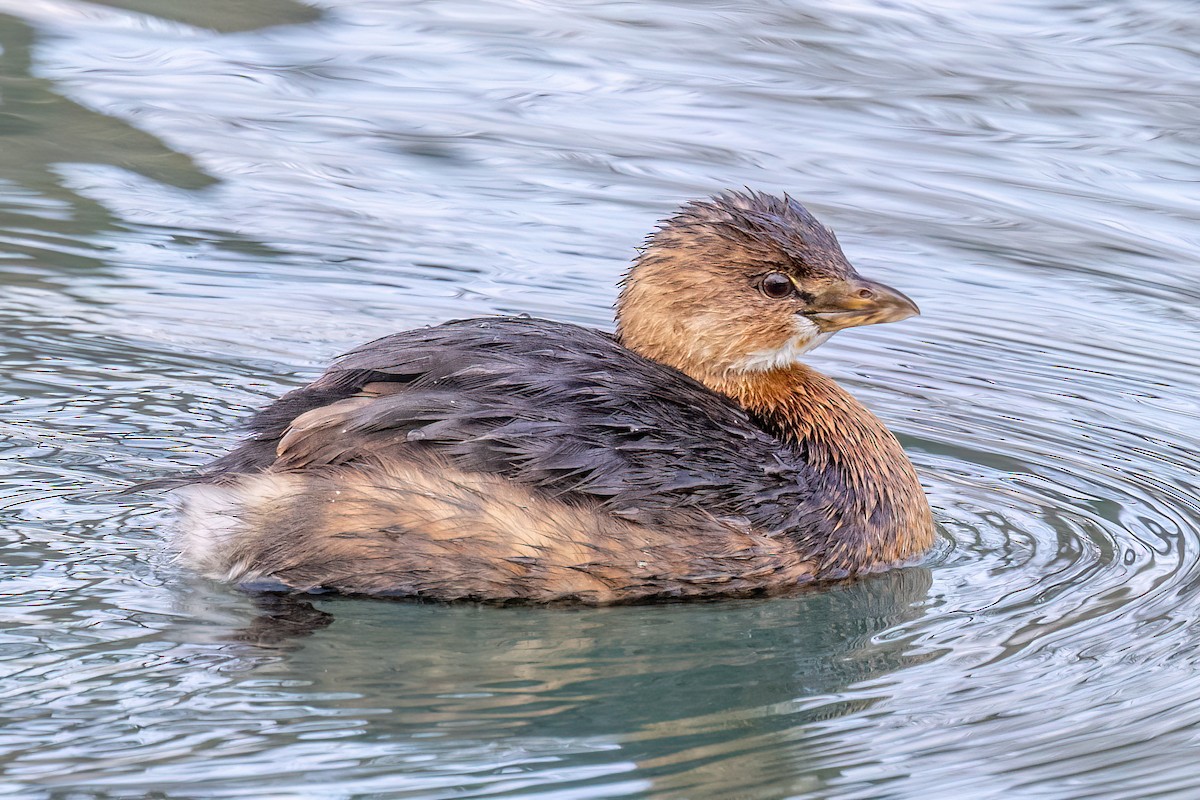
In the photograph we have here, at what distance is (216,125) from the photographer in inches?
400

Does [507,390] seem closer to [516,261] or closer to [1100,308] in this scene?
[516,261]

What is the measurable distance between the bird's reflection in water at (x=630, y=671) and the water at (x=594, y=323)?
0.05ft

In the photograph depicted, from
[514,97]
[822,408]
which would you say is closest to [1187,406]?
[822,408]

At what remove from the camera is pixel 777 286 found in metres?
5.85

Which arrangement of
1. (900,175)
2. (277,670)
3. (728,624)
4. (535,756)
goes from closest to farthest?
(535,756), (277,670), (728,624), (900,175)

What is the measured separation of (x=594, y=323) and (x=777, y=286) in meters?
2.05

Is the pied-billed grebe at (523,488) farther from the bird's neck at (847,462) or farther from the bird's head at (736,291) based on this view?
the bird's head at (736,291)

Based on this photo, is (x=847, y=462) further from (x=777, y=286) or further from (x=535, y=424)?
(x=535, y=424)

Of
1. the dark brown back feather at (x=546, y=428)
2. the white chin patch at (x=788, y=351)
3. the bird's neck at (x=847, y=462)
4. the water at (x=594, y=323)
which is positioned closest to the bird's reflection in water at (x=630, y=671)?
the water at (x=594, y=323)

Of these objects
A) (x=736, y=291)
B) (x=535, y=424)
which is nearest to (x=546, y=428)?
(x=535, y=424)

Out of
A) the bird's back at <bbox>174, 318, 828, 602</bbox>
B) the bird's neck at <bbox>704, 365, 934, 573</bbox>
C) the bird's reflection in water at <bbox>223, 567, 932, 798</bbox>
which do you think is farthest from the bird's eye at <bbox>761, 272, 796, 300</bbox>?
the bird's reflection in water at <bbox>223, 567, 932, 798</bbox>

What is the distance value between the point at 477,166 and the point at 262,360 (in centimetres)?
292

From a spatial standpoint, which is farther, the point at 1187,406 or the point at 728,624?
the point at 1187,406

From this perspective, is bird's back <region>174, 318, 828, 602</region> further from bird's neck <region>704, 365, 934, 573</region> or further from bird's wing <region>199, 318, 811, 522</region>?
bird's neck <region>704, 365, 934, 573</region>
